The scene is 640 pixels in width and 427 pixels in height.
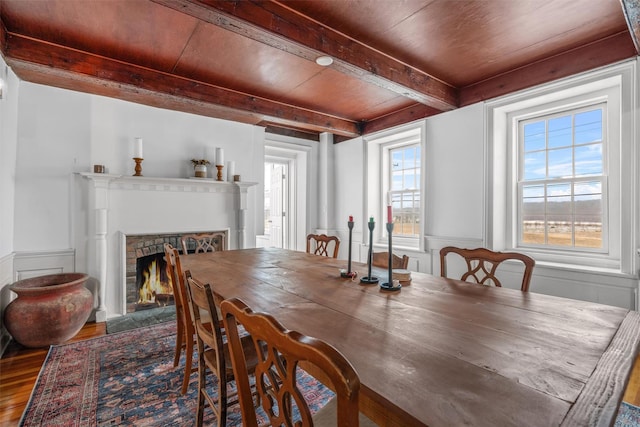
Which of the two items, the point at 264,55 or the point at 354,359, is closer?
Result: the point at 354,359

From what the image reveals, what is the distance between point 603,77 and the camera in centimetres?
244

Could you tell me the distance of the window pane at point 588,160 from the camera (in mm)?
2699

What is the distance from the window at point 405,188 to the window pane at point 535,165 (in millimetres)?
1279

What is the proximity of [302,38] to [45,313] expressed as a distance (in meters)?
2.99

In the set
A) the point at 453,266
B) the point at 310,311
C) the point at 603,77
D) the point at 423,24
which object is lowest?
the point at 453,266

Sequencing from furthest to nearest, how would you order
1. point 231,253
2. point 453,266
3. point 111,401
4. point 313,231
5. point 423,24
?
point 313,231 → point 453,266 → point 231,253 → point 423,24 → point 111,401

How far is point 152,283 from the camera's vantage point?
362 centimetres

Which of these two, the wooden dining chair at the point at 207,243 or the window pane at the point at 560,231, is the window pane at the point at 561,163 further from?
the wooden dining chair at the point at 207,243

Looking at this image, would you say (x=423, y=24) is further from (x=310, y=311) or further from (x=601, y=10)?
(x=310, y=311)

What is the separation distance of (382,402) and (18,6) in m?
3.13

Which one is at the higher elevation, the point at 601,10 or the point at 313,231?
the point at 601,10

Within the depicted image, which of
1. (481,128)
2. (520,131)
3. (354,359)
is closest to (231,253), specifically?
(354,359)

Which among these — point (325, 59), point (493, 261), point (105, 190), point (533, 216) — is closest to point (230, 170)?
point (105, 190)

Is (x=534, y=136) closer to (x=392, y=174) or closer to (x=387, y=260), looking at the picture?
(x=392, y=174)
